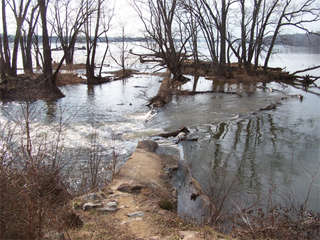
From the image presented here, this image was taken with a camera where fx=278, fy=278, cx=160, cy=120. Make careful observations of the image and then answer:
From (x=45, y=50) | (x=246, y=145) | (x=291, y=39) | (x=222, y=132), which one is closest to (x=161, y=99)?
(x=222, y=132)

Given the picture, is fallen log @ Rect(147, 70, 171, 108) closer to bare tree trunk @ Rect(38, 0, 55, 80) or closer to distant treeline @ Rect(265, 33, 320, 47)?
bare tree trunk @ Rect(38, 0, 55, 80)

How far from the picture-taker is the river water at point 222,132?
5953 millimetres

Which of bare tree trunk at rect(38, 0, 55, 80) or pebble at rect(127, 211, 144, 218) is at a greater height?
bare tree trunk at rect(38, 0, 55, 80)

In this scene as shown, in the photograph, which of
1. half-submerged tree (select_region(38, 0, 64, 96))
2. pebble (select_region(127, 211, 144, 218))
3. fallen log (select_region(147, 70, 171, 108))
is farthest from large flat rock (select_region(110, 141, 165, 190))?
half-submerged tree (select_region(38, 0, 64, 96))

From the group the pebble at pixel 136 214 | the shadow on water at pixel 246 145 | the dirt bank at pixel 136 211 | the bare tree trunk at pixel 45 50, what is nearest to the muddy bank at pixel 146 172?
the dirt bank at pixel 136 211

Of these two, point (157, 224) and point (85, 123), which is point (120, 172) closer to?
point (157, 224)

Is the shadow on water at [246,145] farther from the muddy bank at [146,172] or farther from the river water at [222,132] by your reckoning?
the muddy bank at [146,172]

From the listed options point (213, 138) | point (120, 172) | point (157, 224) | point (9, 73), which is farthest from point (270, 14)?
point (157, 224)

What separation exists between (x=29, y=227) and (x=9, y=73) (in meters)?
17.1

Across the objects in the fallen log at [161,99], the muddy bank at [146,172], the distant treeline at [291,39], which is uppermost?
the distant treeline at [291,39]

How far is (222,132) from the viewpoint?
9.33 m

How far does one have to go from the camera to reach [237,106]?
43.0 ft

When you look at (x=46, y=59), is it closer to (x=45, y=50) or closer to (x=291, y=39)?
(x=45, y=50)

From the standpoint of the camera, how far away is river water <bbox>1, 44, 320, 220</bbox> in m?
5.95
